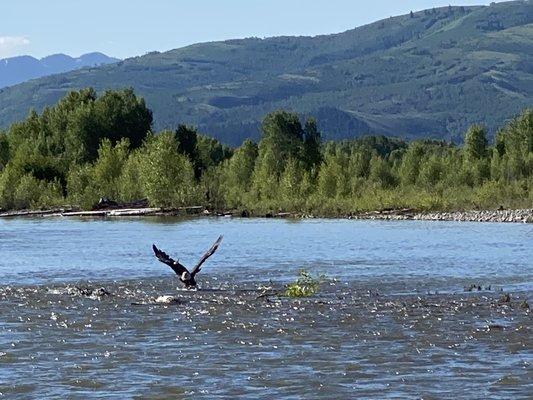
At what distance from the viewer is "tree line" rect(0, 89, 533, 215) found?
104 m

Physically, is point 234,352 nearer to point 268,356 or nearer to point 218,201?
point 268,356

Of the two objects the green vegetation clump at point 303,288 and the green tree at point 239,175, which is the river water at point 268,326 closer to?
the green vegetation clump at point 303,288

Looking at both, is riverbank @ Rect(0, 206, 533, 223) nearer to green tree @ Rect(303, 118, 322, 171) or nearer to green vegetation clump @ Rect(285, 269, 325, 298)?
green tree @ Rect(303, 118, 322, 171)

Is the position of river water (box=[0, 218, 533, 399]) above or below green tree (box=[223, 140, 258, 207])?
below

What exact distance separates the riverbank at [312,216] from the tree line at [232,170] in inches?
57.6

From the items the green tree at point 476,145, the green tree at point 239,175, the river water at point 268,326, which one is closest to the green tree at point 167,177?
the green tree at point 239,175

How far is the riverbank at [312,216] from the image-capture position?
86950 millimetres

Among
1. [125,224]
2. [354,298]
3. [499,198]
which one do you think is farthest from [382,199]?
[354,298]

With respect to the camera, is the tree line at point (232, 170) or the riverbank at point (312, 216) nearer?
the riverbank at point (312, 216)

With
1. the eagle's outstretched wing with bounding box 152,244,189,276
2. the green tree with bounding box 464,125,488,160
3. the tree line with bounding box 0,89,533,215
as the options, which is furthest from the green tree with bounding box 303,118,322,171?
the eagle's outstretched wing with bounding box 152,244,189,276

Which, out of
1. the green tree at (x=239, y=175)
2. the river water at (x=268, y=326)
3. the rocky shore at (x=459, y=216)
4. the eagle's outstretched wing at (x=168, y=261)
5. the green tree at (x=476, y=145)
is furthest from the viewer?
the green tree at (x=476, y=145)

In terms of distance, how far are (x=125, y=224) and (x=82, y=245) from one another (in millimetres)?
25457

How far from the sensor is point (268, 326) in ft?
92.8

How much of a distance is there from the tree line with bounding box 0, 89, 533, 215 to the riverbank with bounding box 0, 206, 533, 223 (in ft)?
4.80
